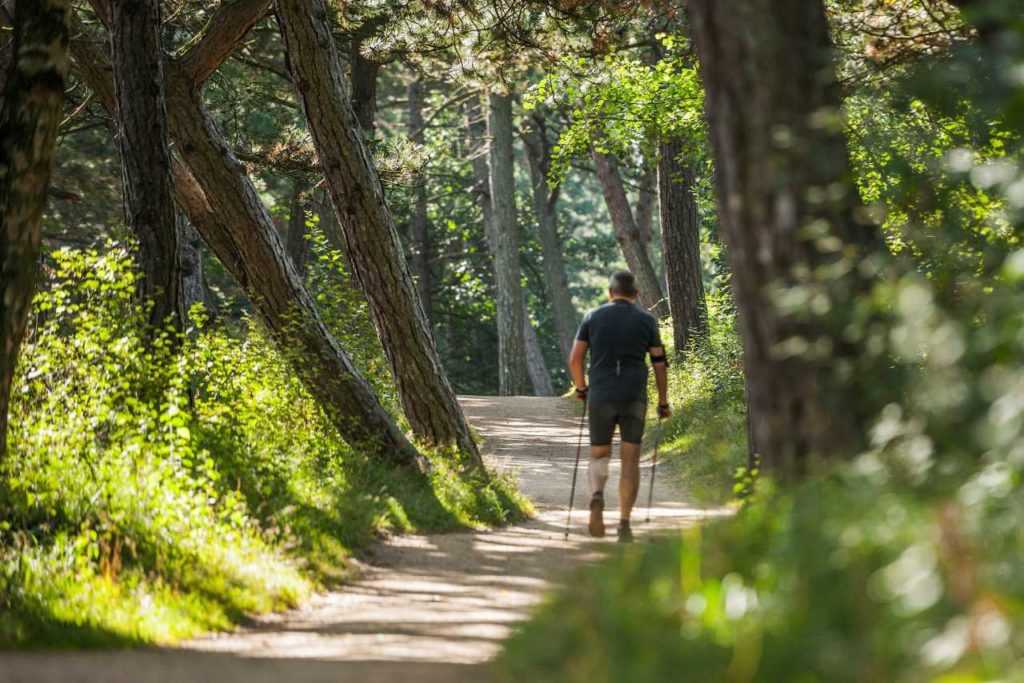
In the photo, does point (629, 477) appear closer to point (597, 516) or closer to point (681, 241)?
point (597, 516)

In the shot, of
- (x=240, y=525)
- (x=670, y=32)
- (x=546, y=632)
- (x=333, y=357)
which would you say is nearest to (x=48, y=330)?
(x=240, y=525)

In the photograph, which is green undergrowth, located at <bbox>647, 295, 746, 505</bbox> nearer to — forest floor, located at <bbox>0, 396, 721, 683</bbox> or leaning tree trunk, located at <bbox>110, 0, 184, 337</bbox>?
forest floor, located at <bbox>0, 396, 721, 683</bbox>

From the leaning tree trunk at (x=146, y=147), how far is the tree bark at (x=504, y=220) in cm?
2104

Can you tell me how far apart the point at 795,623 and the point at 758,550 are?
1.15 m

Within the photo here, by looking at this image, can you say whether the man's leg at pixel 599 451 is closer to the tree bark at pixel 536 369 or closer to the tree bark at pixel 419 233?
the tree bark at pixel 419 233

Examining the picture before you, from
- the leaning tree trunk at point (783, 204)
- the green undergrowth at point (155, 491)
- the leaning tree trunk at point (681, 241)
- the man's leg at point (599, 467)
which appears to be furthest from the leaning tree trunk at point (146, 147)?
the leaning tree trunk at point (681, 241)

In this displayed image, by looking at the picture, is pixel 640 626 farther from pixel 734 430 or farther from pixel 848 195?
pixel 734 430

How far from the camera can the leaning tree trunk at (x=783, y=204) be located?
500 centimetres

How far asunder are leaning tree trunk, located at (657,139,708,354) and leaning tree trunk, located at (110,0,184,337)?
490 inches

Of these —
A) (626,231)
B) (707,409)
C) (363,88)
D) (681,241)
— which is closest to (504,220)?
(626,231)

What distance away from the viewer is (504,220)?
1262 inches

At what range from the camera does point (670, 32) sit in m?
22.5

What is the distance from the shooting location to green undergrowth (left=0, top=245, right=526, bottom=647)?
700cm

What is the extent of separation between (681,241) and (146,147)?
1342cm
